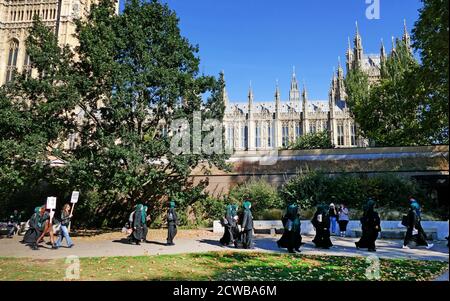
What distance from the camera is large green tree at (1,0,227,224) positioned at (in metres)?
16.3

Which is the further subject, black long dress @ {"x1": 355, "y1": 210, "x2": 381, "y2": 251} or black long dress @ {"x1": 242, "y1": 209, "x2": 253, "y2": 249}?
black long dress @ {"x1": 242, "y1": 209, "x2": 253, "y2": 249}

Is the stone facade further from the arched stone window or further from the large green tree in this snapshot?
the large green tree

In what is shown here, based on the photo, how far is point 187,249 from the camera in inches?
493

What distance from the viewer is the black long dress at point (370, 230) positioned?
12062mm

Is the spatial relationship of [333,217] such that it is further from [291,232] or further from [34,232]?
[34,232]

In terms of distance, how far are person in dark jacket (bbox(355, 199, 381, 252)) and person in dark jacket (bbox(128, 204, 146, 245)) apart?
8.23 m

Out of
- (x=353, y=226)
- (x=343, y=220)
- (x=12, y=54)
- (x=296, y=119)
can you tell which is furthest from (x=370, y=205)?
(x=12, y=54)

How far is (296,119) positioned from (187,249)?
2134 inches

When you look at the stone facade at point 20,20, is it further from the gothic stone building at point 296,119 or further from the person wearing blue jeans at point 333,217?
the person wearing blue jeans at point 333,217

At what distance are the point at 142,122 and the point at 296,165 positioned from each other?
460 inches

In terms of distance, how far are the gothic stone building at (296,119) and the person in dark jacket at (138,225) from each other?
47179 mm

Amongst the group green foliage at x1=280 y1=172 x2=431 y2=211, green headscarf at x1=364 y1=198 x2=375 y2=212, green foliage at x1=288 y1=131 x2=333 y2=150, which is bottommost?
green headscarf at x1=364 y1=198 x2=375 y2=212
